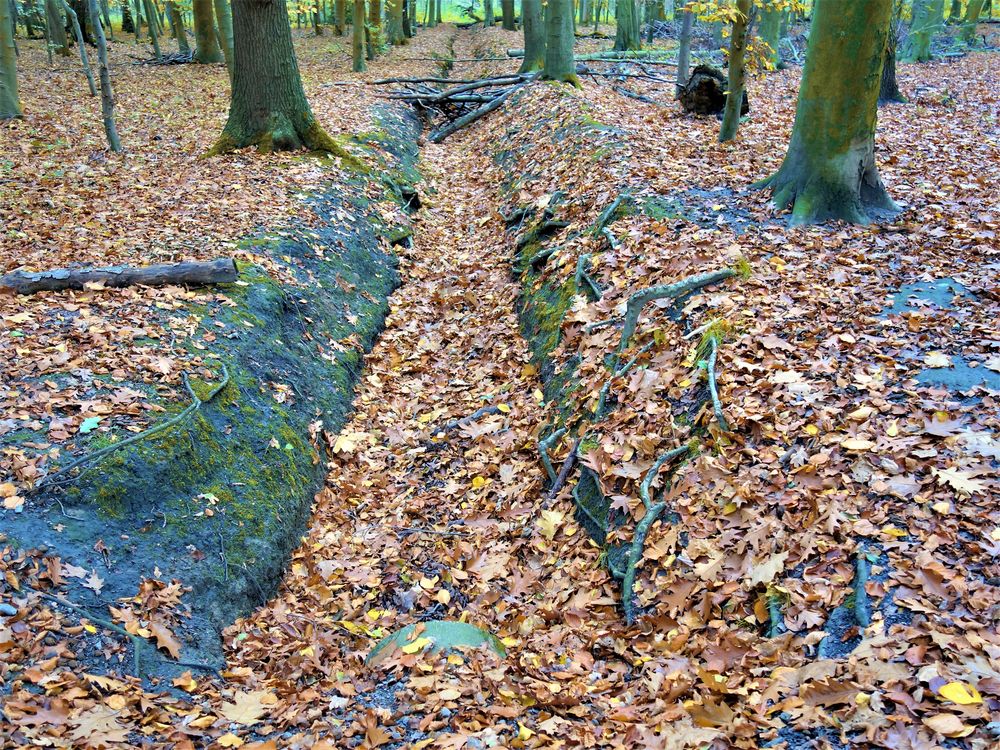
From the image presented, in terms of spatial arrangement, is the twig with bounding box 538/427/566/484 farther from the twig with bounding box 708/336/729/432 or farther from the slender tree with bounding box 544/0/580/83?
the slender tree with bounding box 544/0/580/83

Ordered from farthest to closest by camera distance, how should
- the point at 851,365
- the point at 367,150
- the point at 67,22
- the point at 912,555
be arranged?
1. the point at 67,22
2. the point at 367,150
3. the point at 851,365
4. the point at 912,555

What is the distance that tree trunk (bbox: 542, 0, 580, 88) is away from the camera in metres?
17.9

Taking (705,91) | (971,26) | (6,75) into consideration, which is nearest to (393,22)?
(6,75)

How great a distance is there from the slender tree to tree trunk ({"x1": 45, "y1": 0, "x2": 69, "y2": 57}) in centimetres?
1699

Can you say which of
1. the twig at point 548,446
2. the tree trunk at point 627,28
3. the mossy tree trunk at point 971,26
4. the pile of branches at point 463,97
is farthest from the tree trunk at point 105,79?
the mossy tree trunk at point 971,26

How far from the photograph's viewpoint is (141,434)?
508 centimetres

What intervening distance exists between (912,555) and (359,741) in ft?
10.3

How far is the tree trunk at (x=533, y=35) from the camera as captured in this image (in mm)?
20875

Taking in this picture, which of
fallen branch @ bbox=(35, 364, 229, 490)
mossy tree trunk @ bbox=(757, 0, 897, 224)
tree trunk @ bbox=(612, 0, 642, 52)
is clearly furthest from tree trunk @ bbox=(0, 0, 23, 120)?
tree trunk @ bbox=(612, 0, 642, 52)

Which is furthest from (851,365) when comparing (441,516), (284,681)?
(284,681)

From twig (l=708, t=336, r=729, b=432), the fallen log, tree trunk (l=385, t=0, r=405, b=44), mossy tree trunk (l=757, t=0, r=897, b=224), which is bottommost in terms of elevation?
twig (l=708, t=336, r=729, b=432)

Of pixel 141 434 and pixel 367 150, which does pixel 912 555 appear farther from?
pixel 367 150

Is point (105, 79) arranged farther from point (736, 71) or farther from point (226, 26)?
point (736, 71)

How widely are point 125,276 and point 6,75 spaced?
10.7 m
